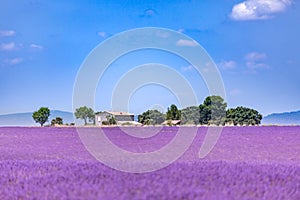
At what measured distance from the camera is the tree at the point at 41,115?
32.6 meters

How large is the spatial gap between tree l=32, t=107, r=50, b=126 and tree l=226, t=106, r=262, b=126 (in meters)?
17.1

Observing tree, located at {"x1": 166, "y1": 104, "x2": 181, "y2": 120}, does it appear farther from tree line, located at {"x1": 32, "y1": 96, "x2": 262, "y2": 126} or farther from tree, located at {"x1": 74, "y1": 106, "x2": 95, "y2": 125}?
tree, located at {"x1": 74, "y1": 106, "x2": 95, "y2": 125}

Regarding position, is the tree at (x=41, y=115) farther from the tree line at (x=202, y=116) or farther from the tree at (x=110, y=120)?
the tree at (x=110, y=120)

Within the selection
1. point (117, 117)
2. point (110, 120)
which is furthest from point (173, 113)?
point (117, 117)

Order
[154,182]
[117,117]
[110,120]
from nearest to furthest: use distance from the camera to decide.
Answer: [154,182]
[117,117]
[110,120]

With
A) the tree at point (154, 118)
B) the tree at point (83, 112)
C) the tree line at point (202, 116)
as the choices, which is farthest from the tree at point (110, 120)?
the tree at point (83, 112)

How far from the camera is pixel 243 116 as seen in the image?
4203 cm

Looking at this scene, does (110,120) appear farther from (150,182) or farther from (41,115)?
(150,182)

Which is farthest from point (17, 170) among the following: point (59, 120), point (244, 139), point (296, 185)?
point (59, 120)

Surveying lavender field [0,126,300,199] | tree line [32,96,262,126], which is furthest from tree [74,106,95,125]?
tree line [32,96,262,126]

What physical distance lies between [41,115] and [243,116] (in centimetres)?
1909

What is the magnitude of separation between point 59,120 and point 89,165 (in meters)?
31.0

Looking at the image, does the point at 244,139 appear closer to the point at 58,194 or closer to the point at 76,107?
the point at 76,107

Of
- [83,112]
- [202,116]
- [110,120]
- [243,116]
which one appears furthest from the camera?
[243,116]
